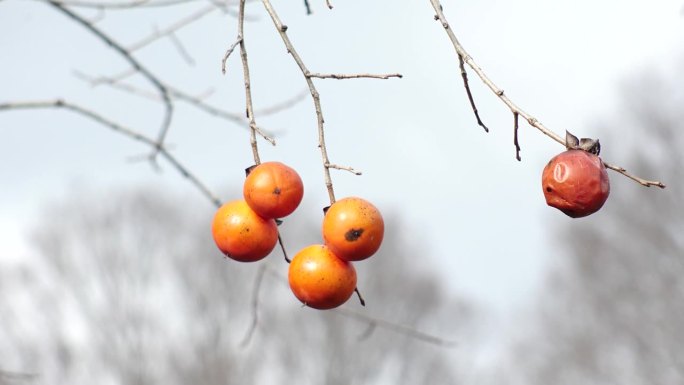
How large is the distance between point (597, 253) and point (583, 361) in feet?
7.70

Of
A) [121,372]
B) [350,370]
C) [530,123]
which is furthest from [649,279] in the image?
[530,123]

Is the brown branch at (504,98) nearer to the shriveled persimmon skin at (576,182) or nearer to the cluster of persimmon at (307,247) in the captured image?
the shriveled persimmon skin at (576,182)

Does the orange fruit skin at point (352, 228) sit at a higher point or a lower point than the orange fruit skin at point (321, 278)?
higher

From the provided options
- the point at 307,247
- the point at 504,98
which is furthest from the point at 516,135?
the point at 307,247

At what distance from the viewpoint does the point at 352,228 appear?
1457mm

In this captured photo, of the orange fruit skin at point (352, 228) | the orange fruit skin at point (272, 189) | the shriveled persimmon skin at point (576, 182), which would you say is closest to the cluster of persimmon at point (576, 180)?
the shriveled persimmon skin at point (576, 182)

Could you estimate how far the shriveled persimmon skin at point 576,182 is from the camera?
4.45 feet

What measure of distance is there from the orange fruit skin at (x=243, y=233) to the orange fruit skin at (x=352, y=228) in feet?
0.45

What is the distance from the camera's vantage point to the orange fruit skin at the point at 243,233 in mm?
1574

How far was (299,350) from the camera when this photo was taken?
19.4 meters

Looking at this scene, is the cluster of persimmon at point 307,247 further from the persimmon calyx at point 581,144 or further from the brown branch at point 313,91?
the persimmon calyx at point 581,144

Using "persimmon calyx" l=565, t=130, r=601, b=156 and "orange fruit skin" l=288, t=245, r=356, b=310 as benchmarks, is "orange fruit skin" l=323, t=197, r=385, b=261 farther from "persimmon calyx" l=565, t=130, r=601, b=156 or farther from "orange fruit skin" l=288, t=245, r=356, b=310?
"persimmon calyx" l=565, t=130, r=601, b=156

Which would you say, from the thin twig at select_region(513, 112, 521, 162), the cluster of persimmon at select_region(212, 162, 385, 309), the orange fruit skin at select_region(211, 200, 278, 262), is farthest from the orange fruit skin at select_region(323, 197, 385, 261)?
the thin twig at select_region(513, 112, 521, 162)

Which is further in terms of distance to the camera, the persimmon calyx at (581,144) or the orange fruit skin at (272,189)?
the orange fruit skin at (272,189)
